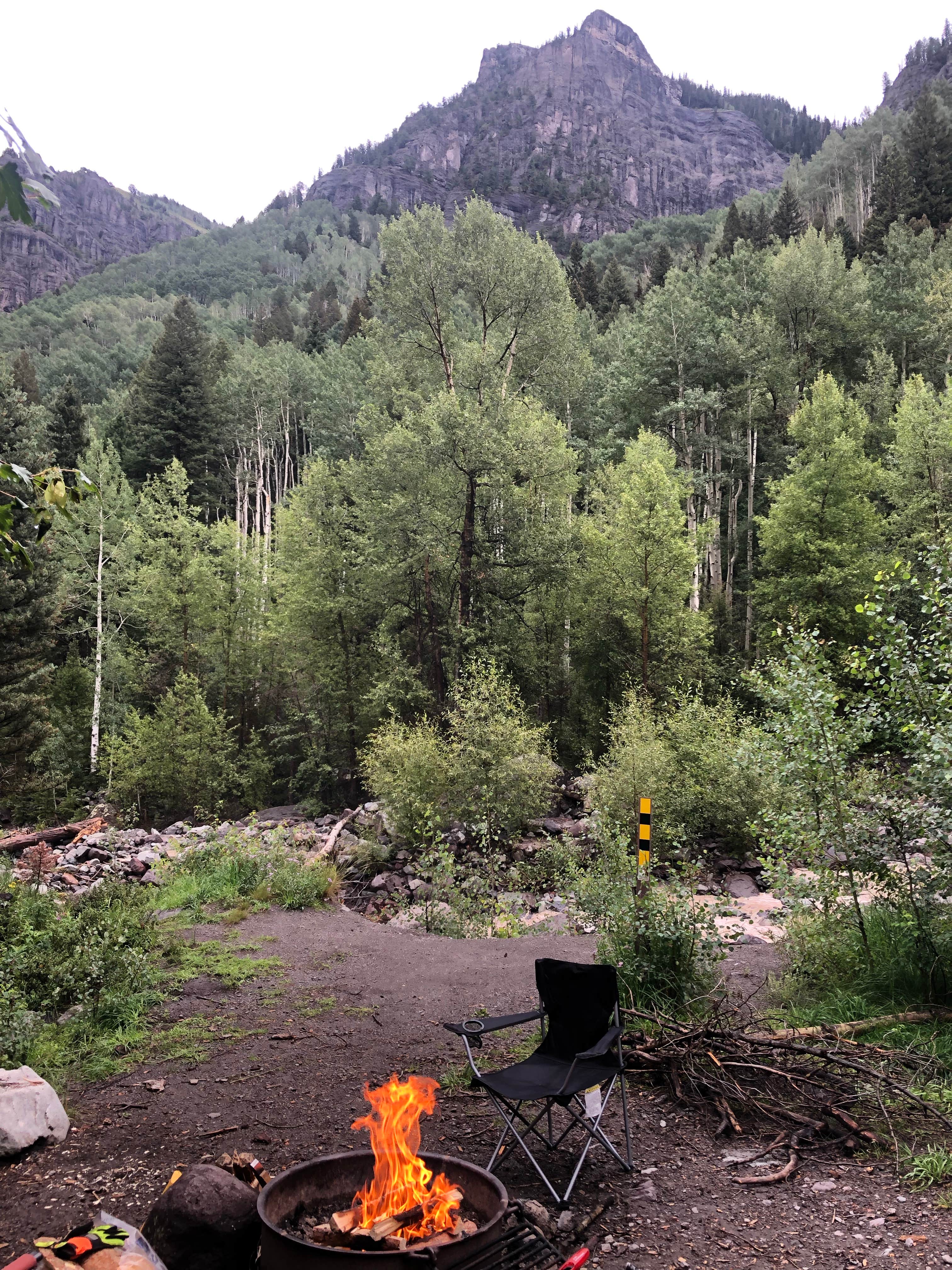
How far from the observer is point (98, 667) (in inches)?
925

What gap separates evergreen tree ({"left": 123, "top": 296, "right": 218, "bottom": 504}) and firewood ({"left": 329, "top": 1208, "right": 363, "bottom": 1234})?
36.2 m

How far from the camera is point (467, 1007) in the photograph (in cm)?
596

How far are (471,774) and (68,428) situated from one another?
1000 inches

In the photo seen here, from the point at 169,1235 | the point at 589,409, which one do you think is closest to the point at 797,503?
the point at 589,409

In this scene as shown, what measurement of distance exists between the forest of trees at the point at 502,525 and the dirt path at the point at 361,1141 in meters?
11.4

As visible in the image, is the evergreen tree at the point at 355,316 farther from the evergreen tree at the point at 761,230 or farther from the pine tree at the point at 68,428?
the evergreen tree at the point at 761,230

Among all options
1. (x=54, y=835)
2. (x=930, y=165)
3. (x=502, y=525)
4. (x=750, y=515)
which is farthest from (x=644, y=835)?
(x=930, y=165)

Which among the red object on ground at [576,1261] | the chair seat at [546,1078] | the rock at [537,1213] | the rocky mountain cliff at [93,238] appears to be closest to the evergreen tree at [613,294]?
the chair seat at [546,1078]

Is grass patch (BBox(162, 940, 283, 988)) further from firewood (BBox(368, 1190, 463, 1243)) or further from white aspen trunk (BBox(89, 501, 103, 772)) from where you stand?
white aspen trunk (BBox(89, 501, 103, 772))

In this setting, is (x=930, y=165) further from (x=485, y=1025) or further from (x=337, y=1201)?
(x=337, y=1201)

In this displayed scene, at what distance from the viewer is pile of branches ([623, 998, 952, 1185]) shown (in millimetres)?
3654

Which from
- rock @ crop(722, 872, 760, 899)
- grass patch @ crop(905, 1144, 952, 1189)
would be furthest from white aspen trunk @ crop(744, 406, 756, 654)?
grass patch @ crop(905, 1144, 952, 1189)

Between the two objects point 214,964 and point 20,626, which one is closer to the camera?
point 214,964

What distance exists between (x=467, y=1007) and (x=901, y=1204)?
11.1 ft
